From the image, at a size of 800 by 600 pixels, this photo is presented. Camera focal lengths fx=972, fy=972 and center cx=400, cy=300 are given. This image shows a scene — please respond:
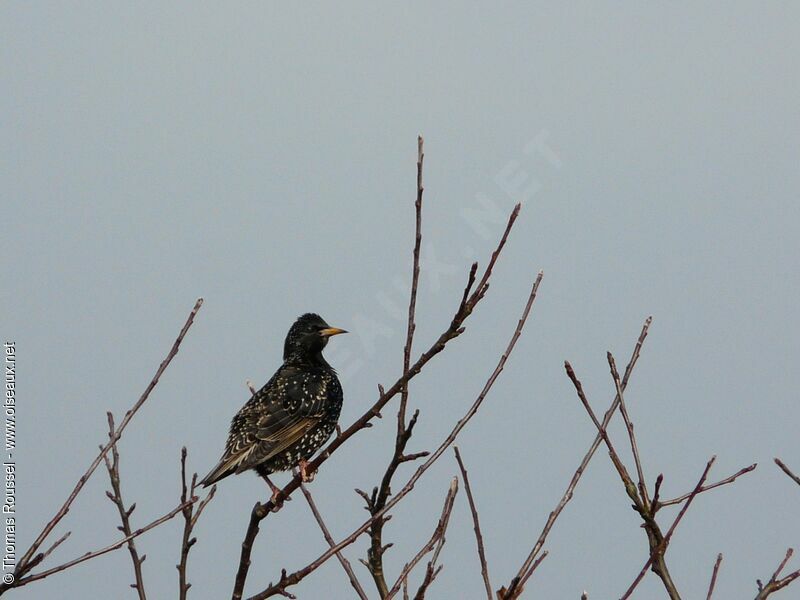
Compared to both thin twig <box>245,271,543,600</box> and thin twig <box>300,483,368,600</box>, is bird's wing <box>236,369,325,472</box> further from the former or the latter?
thin twig <box>245,271,543,600</box>

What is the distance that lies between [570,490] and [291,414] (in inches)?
155

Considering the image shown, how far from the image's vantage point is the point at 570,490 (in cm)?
429

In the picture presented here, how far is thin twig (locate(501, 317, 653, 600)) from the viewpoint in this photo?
11.8 feet

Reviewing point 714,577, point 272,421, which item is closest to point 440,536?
point 714,577

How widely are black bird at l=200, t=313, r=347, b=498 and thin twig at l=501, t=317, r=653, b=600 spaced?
10.8 ft

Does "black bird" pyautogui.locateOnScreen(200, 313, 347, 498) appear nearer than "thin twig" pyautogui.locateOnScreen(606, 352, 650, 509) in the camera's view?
No

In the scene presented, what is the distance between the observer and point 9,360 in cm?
654

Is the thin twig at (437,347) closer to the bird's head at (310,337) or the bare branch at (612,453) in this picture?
the bare branch at (612,453)

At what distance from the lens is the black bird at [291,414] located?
296 inches

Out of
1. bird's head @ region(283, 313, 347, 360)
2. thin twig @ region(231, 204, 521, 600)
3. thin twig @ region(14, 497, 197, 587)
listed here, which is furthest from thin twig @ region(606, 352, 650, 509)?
bird's head @ region(283, 313, 347, 360)

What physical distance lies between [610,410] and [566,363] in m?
0.34

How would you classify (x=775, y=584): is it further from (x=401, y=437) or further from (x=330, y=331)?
(x=330, y=331)

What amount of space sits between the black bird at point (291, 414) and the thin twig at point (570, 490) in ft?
10.8

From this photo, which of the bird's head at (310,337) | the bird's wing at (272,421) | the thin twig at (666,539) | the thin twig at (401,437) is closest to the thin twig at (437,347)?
the thin twig at (401,437)
